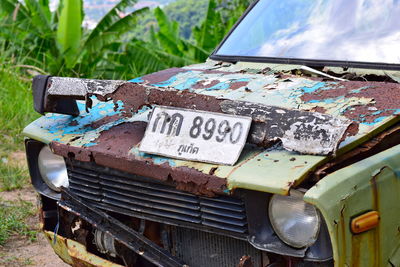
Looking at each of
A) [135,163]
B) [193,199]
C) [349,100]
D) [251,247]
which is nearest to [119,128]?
[135,163]

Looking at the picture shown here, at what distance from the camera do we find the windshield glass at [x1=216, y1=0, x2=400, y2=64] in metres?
2.96

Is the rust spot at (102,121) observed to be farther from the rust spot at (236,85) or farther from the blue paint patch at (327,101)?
the blue paint patch at (327,101)

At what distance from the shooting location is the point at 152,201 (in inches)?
96.6

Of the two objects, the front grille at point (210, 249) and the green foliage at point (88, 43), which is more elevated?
the green foliage at point (88, 43)

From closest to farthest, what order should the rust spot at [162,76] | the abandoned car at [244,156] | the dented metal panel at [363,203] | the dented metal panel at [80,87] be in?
the dented metal panel at [363,203] < the abandoned car at [244,156] < the dented metal panel at [80,87] < the rust spot at [162,76]

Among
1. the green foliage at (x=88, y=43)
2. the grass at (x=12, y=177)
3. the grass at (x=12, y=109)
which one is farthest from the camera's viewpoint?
the green foliage at (x=88, y=43)

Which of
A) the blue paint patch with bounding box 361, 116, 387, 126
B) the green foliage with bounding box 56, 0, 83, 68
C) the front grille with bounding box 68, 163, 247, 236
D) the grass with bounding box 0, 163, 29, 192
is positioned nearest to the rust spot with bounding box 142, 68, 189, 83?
the front grille with bounding box 68, 163, 247, 236

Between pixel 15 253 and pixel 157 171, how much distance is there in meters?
1.99

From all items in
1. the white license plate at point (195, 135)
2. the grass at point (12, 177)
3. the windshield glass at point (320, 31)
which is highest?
the windshield glass at point (320, 31)

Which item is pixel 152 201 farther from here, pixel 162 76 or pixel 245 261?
pixel 162 76

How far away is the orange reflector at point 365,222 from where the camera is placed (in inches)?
78.9

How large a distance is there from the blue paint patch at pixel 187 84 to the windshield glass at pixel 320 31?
480 millimetres

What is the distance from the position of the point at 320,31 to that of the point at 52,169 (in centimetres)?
155

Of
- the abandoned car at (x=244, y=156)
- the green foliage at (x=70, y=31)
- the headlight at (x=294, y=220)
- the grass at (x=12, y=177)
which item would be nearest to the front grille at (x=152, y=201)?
the abandoned car at (x=244, y=156)
